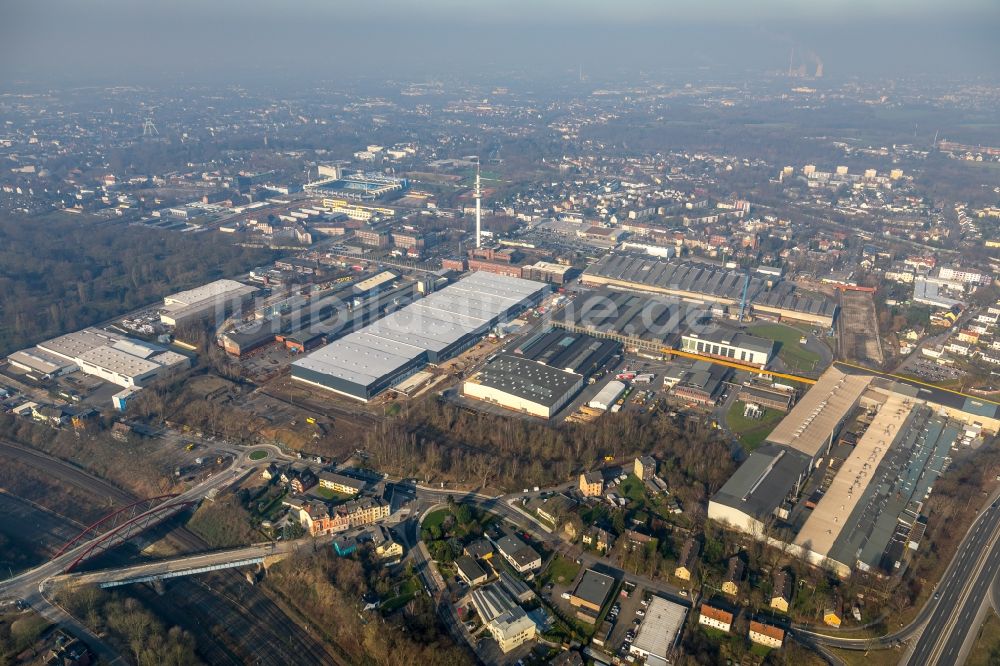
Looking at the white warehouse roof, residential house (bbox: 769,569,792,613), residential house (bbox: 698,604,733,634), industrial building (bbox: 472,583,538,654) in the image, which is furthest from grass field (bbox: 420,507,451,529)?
the white warehouse roof

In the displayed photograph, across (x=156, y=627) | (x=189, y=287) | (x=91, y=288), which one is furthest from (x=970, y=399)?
(x=91, y=288)

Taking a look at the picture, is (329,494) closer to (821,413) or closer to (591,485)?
(591,485)

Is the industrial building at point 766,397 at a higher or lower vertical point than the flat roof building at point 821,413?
lower

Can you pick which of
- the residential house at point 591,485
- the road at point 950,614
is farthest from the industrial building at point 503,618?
the road at point 950,614

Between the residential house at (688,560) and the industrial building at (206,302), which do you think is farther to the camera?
the industrial building at (206,302)

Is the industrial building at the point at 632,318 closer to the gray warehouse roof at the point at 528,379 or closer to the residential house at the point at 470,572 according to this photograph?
the gray warehouse roof at the point at 528,379

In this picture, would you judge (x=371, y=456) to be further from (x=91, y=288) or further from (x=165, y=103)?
(x=165, y=103)
